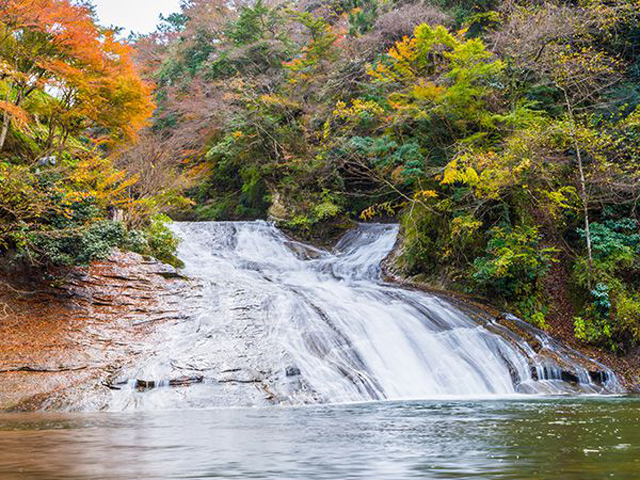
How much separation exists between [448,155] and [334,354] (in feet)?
22.9

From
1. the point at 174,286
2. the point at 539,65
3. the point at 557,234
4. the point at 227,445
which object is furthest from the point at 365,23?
the point at 227,445

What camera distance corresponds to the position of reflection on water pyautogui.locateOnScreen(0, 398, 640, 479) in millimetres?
2811

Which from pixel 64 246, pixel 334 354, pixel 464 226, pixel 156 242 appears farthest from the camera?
pixel 156 242

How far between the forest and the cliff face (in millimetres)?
669

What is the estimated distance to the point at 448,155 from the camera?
13305 millimetres

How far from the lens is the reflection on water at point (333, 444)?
2811 millimetres

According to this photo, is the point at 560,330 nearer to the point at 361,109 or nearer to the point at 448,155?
the point at 448,155

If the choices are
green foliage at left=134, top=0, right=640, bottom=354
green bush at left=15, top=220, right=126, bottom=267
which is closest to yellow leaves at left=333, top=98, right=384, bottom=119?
green foliage at left=134, top=0, right=640, bottom=354

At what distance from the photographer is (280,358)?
27.3 feet

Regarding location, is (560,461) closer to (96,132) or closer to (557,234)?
(557,234)

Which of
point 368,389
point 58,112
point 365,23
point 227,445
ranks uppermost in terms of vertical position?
point 365,23

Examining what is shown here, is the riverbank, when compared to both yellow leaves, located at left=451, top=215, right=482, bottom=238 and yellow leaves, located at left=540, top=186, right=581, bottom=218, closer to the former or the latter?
yellow leaves, located at left=451, top=215, right=482, bottom=238

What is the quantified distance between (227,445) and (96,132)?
85.9 ft

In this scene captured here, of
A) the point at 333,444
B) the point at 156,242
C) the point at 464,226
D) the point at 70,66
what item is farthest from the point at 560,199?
the point at 70,66
